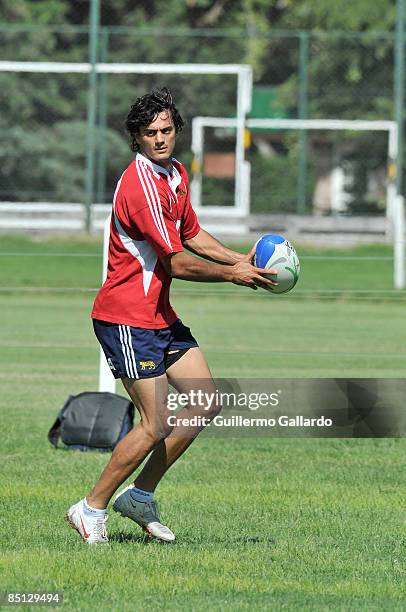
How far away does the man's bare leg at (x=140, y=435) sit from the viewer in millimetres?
7035

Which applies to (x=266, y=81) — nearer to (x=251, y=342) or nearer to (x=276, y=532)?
(x=251, y=342)

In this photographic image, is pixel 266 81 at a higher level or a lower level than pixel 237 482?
higher

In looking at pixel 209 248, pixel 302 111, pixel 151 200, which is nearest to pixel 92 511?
pixel 209 248

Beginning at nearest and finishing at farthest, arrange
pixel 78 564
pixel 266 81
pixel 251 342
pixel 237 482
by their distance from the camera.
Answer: pixel 78 564, pixel 237 482, pixel 251 342, pixel 266 81

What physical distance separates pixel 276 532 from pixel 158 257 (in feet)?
5.49

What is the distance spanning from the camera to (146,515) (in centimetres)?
728

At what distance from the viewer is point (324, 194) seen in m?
49.7

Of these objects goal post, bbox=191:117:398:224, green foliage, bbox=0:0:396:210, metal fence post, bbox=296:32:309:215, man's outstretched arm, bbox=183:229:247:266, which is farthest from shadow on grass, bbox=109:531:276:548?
metal fence post, bbox=296:32:309:215

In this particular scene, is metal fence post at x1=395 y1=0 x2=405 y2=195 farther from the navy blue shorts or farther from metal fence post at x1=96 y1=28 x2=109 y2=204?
the navy blue shorts

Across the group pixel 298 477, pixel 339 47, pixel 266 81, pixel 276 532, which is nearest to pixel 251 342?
pixel 298 477

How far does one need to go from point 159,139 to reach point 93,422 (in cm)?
376

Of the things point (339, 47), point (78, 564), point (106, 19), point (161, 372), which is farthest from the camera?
point (106, 19)

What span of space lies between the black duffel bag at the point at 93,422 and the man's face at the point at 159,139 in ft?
11.6

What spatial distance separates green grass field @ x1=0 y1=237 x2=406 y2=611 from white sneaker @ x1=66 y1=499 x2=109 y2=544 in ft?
0.30
